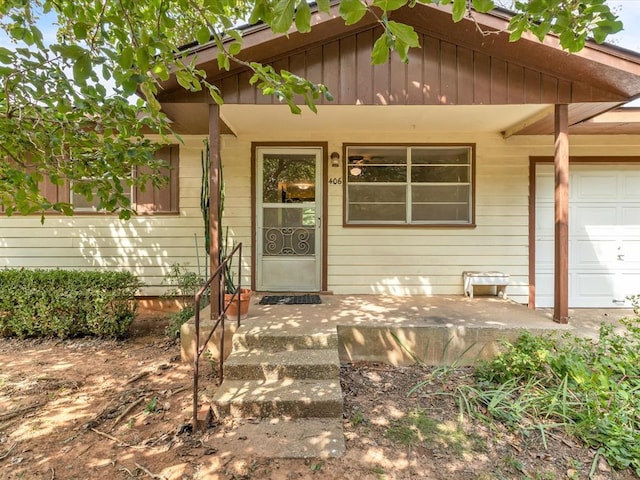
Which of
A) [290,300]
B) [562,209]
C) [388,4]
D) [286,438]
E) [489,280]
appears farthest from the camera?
[489,280]

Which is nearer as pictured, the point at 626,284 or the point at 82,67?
the point at 82,67

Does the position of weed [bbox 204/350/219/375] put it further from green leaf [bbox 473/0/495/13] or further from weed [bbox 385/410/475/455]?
green leaf [bbox 473/0/495/13]

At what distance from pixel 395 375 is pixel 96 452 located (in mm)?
2409

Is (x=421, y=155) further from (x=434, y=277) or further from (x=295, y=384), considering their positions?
(x=295, y=384)

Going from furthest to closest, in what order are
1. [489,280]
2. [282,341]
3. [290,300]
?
[489,280]
[290,300]
[282,341]

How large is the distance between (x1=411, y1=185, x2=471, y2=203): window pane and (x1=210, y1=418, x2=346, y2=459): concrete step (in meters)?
3.62

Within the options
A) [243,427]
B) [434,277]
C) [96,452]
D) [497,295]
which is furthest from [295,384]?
[497,295]

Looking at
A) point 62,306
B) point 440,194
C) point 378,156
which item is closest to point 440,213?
point 440,194

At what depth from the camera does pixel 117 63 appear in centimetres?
188

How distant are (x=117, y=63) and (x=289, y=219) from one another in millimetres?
3496

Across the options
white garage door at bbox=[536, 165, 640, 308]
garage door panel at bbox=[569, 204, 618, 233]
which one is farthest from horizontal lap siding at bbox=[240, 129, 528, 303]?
garage door panel at bbox=[569, 204, 618, 233]

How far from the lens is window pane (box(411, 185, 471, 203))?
5.26 m

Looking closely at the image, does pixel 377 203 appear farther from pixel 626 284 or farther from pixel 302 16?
pixel 302 16

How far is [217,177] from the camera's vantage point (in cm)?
360
